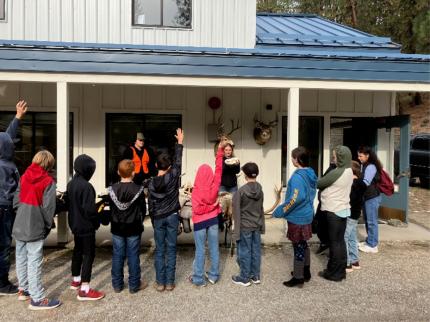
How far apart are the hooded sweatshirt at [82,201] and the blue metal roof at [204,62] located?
7.15 feet

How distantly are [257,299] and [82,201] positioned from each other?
2.10m

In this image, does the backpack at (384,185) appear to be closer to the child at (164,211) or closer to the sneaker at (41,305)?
the child at (164,211)

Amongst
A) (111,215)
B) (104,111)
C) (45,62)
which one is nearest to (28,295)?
(111,215)

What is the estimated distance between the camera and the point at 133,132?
855 cm

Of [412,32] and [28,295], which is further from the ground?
[412,32]

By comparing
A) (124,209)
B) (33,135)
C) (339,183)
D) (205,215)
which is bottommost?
(205,215)

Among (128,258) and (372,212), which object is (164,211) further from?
(372,212)

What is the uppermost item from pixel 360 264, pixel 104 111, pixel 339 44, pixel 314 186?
pixel 339 44

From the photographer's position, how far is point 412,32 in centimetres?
2159

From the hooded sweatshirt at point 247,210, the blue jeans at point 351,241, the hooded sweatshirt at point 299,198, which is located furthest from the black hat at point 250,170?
the blue jeans at point 351,241

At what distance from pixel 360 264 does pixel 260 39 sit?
5519mm

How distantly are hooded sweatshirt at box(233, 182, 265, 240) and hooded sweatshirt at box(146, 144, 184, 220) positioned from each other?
689 mm

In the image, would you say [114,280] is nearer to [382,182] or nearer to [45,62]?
[45,62]

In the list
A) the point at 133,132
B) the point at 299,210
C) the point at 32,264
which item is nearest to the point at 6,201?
the point at 32,264
